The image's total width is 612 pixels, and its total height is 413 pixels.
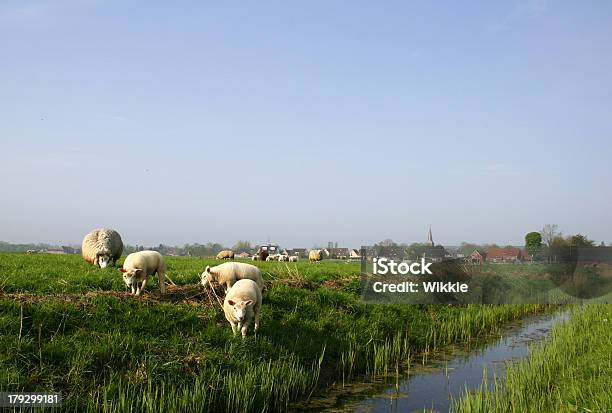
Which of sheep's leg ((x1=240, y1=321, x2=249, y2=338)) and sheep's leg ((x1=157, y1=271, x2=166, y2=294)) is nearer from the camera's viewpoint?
sheep's leg ((x1=240, y1=321, x2=249, y2=338))

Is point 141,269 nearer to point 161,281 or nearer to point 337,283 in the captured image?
point 161,281

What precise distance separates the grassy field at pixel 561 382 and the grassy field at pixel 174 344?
3.87 meters

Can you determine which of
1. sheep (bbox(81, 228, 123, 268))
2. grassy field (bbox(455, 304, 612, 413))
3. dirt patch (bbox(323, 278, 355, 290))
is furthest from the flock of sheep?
dirt patch (bbox(323, 278, 355, 290))

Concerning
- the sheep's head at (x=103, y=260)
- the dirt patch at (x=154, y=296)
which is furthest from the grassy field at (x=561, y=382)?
the sheep's head at (x=103, y=260)

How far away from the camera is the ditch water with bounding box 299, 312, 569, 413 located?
36.1 ft

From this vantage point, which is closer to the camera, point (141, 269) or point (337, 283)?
point (141, 269)

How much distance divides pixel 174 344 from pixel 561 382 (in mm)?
8645

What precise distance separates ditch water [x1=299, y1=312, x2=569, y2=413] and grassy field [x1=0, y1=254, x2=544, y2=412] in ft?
2.34

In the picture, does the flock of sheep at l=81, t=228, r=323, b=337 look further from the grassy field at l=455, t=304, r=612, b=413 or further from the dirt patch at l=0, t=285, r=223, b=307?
the grassy field at l=455, t=304, r=612, b=413

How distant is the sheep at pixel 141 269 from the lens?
45.5 ft

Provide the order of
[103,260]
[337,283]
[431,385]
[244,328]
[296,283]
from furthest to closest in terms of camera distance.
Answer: [337,283]
[103,260]
[296,283]
[431,385]
[244,328]

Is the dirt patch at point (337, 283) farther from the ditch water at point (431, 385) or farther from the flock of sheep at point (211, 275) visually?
the flock of sheep at point (211, 275)

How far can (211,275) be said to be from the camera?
14.8 m

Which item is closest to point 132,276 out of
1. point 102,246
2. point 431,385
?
point 102,246
